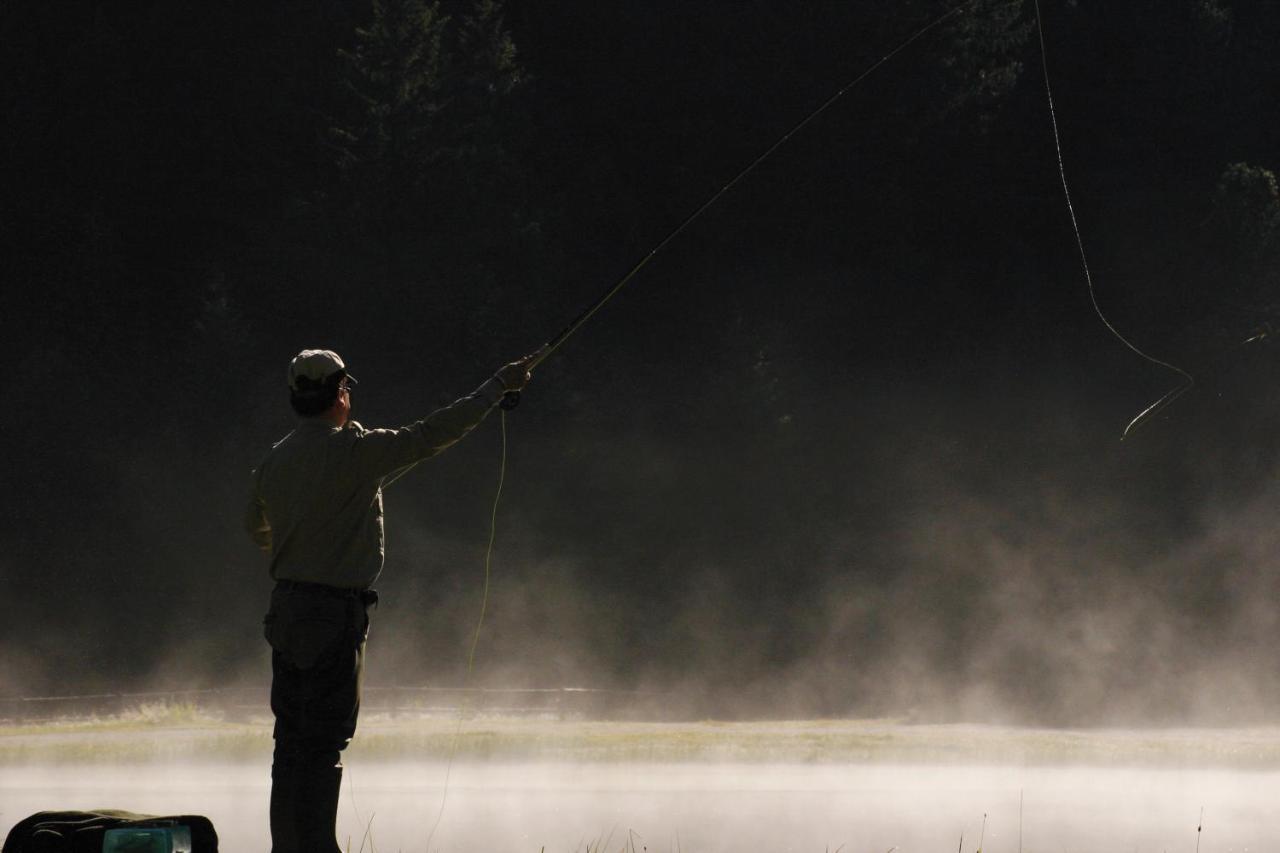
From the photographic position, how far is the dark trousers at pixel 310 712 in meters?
5.79

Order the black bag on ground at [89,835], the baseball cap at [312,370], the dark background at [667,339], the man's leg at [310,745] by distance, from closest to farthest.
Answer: the black bag on ground at [89,835]
the man's leg at [310,745]
the baseball cap at [312,370]
the dark background at [667,339]

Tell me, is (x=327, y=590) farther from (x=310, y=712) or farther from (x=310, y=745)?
(x=310, y=745)

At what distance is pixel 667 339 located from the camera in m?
42.2

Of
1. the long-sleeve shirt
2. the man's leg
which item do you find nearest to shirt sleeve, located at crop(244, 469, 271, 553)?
the long-sleeve shirt

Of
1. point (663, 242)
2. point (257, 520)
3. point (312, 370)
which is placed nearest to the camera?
point (312, 370)

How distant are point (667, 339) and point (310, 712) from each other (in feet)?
120

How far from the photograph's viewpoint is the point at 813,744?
43.4 ft

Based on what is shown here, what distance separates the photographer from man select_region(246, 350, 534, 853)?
19.0 feet

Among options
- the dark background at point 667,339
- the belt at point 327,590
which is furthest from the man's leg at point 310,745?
the dark background at point 667,339

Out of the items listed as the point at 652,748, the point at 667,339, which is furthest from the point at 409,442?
the point at 667,339

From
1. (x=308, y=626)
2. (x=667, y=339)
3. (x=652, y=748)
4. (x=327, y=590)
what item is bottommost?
(x=308, y=626)

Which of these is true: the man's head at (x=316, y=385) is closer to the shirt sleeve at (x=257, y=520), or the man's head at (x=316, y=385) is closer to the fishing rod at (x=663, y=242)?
the shirt sleeve at (x=257, y=520)

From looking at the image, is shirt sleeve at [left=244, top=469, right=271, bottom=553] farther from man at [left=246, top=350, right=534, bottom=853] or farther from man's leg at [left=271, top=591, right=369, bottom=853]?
man's leg at [left=271, top=591, right=369, bottom=853]

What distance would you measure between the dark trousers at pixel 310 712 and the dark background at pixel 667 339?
27.0 metres
